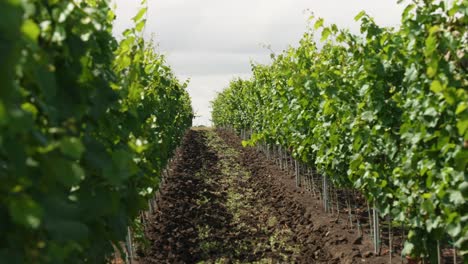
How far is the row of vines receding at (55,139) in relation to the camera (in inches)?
75.2

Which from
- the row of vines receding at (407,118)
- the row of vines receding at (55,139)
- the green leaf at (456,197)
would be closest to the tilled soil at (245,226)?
the row of vines receding at (407,118)

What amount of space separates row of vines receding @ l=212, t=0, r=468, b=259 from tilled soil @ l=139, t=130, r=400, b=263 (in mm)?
1038

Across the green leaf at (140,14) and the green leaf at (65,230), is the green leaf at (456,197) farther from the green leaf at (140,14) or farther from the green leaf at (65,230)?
the green leaf at (65,230)

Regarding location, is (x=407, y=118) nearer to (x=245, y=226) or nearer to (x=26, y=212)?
(x=26, y=212)

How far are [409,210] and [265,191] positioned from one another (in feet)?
24.0

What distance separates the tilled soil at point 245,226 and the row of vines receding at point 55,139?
4.08m

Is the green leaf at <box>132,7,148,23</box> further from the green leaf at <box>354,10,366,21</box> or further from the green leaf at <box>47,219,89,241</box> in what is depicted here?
the green leaf at <box>354,10,366,21</box>

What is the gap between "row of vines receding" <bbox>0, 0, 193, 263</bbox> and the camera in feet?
6.27

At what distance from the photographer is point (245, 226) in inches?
376

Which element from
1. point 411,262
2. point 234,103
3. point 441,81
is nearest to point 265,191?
point 411,262

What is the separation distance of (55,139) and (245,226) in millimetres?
7364

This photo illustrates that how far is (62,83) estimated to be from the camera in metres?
2.74

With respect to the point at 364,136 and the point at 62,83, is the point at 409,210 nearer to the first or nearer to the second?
the point at 364,136

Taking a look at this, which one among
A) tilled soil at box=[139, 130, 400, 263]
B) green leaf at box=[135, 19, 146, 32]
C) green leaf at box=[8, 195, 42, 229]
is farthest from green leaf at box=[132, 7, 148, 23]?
tilled soil at box=[139, 130, 400, 263]
